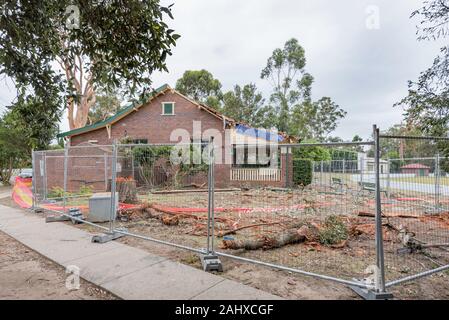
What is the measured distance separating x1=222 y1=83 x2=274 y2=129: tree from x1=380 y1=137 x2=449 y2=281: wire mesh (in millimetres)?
34041

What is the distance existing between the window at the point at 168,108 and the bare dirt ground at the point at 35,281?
48.3 ft

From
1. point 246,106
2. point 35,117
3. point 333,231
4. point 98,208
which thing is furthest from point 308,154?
point 246,106

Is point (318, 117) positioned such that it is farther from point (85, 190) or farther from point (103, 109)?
point (85, 190)

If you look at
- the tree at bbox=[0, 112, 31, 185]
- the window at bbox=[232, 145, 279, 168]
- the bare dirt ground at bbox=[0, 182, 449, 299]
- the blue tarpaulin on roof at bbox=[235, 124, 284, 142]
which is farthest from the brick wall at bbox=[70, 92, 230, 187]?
the window at bbox=[232, 145, 279, 168]

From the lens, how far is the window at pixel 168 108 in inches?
747

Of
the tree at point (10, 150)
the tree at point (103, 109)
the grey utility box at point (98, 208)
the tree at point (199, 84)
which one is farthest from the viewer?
the tree at point (103, 109)

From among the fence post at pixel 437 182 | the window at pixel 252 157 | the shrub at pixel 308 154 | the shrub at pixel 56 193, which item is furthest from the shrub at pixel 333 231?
the shrub at pixel 56 193

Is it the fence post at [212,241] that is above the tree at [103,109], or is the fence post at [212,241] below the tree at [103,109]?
below

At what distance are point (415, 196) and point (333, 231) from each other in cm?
156

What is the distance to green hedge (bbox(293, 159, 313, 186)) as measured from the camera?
4625 mm

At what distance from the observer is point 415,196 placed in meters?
4.93

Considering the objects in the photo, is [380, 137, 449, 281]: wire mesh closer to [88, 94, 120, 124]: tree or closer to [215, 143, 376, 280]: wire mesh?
[215, 143, 376, 280]: wire mesh

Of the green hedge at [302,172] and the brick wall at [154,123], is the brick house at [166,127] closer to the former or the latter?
the brick wall at [154,123]
